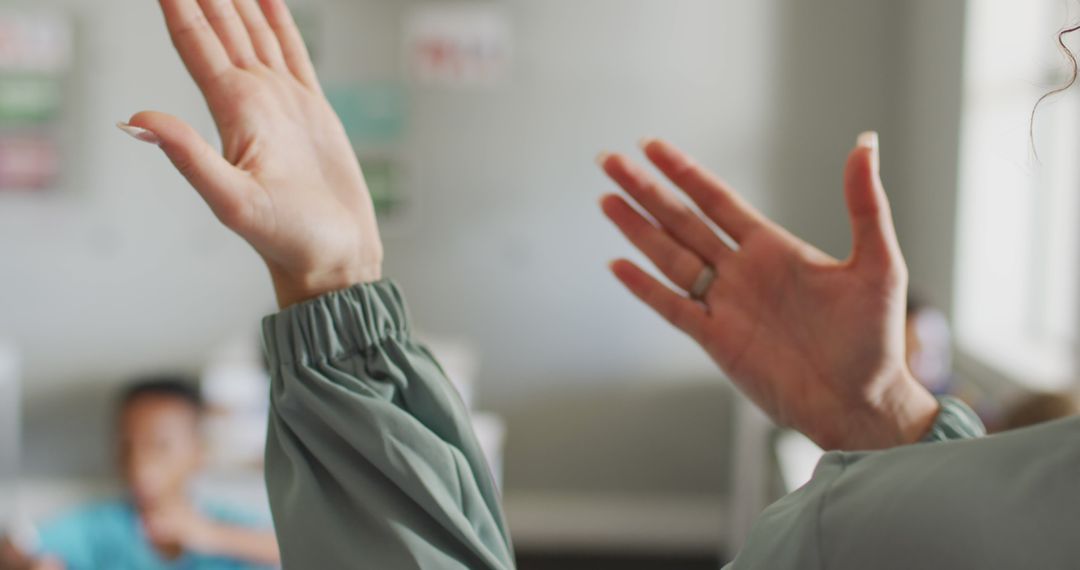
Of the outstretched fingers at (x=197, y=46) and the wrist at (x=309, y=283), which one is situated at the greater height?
the outstretched fingers at (x=197, y=46)

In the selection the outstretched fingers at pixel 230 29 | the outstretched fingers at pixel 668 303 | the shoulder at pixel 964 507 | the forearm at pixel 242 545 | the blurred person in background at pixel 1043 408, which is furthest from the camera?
the forearm at pixel 242 545

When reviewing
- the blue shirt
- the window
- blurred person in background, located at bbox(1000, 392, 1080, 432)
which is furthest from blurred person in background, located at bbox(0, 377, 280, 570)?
the window

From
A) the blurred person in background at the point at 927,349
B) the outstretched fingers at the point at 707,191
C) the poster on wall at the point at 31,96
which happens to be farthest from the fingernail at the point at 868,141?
the poster on wall at the point at 31,96

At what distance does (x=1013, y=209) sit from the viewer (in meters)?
2.82

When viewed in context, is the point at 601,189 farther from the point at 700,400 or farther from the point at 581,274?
the point at 700,400

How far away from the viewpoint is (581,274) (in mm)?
3590

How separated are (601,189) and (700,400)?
0.82m

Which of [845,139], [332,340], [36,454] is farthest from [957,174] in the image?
[36,454]

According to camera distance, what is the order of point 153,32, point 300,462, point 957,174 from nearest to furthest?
1. point 300,462
2. point 957,174
3. point 153,32

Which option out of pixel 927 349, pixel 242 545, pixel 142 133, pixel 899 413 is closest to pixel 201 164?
pixel 142 133

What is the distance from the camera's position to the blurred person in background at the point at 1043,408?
65.3 inches

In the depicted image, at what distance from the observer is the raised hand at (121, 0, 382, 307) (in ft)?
2.06

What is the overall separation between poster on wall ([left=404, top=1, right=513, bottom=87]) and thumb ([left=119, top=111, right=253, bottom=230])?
9.77 ft

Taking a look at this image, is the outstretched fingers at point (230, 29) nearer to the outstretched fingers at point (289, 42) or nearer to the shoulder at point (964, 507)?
the outstretched fingers at point (289, 42)
